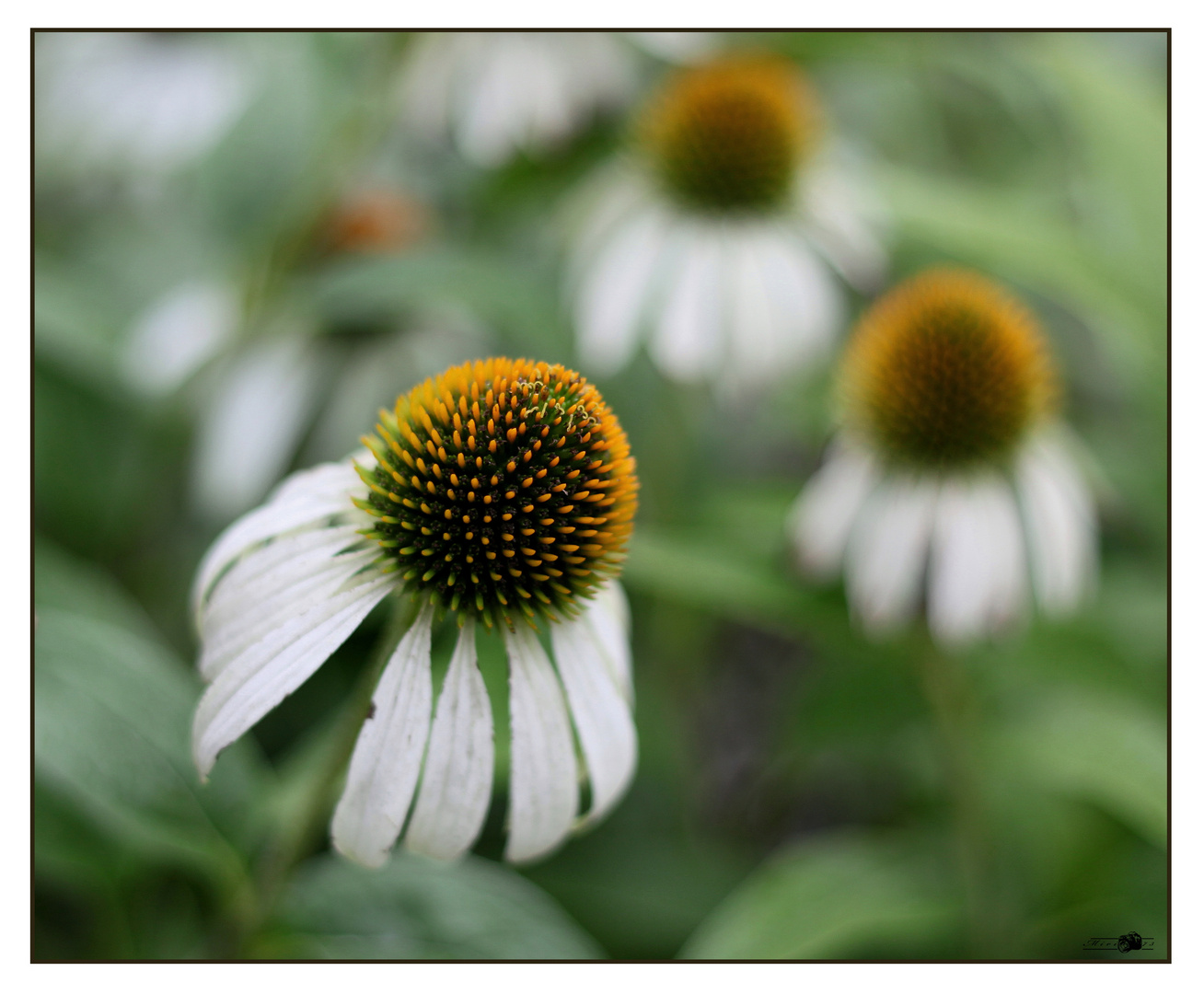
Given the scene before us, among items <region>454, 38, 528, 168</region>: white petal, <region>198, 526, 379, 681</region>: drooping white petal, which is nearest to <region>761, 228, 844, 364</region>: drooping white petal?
<region>454, 38, 528, 168</region>: white petal

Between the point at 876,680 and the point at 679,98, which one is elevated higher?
the point at 679,98

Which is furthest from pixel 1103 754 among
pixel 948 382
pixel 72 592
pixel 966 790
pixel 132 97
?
pixel 132 97

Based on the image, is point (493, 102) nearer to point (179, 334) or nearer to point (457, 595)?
point (179, 334)
